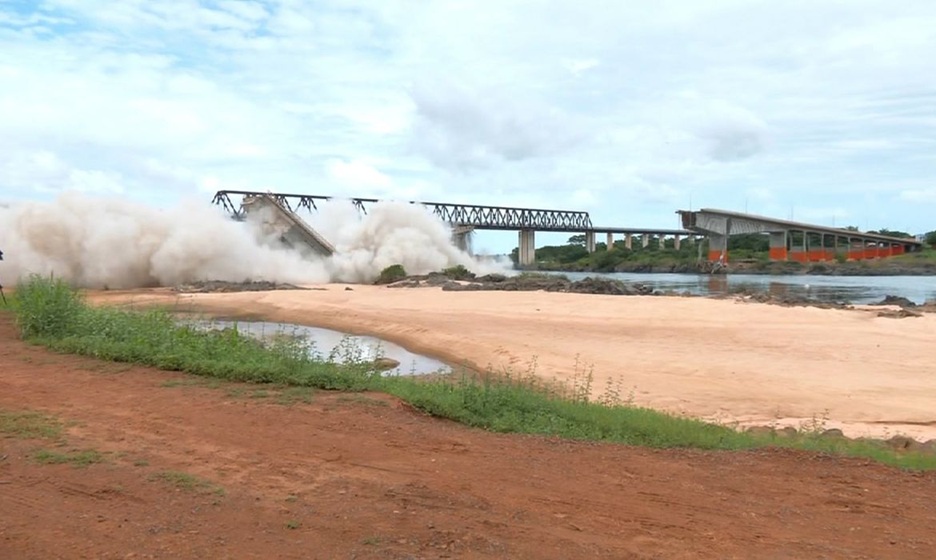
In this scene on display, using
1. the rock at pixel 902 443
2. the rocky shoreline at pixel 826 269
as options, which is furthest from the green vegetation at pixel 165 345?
the rocky shoreline at pixel 826 269

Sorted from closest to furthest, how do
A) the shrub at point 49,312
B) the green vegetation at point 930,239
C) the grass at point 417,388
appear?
the grass at point 417,388 < the shrub at point 49,312 < the green vegetation at point 930,239

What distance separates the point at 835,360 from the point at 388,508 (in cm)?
1755

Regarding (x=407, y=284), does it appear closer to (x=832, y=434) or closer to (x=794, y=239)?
(x=832, y=434)

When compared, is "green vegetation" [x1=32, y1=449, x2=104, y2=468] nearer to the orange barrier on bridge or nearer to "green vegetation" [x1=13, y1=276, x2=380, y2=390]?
"green vegetation" [x1=13, y1=276, x2=380, y2=390]

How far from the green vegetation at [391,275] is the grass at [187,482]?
48821mm

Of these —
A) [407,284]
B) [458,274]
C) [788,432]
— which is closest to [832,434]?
[788,432]

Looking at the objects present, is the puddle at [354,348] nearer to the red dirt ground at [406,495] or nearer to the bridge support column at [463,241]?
the red dirt ground at [406,495]

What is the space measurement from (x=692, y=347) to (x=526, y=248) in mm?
91537

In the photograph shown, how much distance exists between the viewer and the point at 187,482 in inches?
274

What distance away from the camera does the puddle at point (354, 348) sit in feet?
64.2

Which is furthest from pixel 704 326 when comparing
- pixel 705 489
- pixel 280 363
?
pixel 705 489

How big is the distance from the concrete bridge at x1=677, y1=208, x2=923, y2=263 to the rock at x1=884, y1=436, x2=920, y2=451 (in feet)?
311

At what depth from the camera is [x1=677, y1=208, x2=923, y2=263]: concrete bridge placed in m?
103

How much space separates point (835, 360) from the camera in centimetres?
2045
